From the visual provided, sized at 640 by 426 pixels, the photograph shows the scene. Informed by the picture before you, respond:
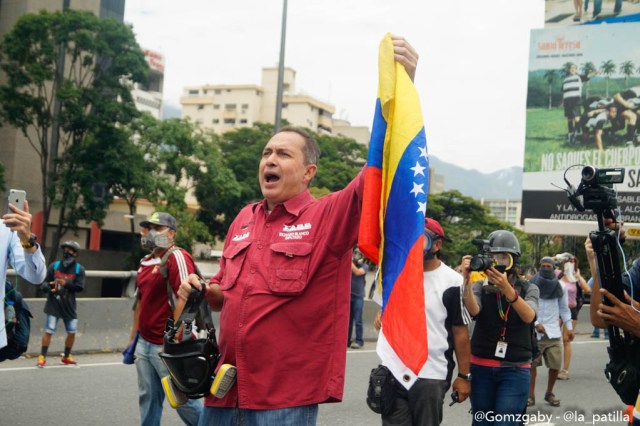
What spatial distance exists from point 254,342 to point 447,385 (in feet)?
8.40

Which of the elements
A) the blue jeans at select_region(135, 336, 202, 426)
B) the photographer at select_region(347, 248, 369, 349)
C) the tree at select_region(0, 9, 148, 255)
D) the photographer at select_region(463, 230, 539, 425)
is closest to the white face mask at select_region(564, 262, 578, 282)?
the photographer at select_region(347, 248, 369, 349)

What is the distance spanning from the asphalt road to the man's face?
16.0 feet

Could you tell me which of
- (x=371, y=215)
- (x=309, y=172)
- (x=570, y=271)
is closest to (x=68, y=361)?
(x=309, y=172)

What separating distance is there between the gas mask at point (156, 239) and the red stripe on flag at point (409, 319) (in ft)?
11.7

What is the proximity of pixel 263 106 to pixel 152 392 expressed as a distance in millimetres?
100594

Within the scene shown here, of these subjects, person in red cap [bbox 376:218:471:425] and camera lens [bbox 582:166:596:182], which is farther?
person in red cap [bbox 376:218:471:425]

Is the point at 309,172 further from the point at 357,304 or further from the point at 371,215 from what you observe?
the point at 357,304

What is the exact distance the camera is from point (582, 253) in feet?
136

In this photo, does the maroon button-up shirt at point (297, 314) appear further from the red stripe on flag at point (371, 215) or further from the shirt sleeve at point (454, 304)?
the shirt sleeve at point (454, 304)

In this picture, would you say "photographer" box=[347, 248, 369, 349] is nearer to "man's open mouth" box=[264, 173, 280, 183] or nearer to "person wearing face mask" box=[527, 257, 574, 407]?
"person wearing face mask" box=[527, 257, 574, 407]

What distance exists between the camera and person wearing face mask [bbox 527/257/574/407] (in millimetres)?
10078

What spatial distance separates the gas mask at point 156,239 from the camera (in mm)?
6336

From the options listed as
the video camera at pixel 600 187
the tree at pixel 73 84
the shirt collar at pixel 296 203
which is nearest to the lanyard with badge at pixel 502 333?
the video camera at pixel 600 187

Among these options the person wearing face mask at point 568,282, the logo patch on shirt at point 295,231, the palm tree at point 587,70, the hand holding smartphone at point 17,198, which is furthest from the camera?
the palm tree at point 587,70
